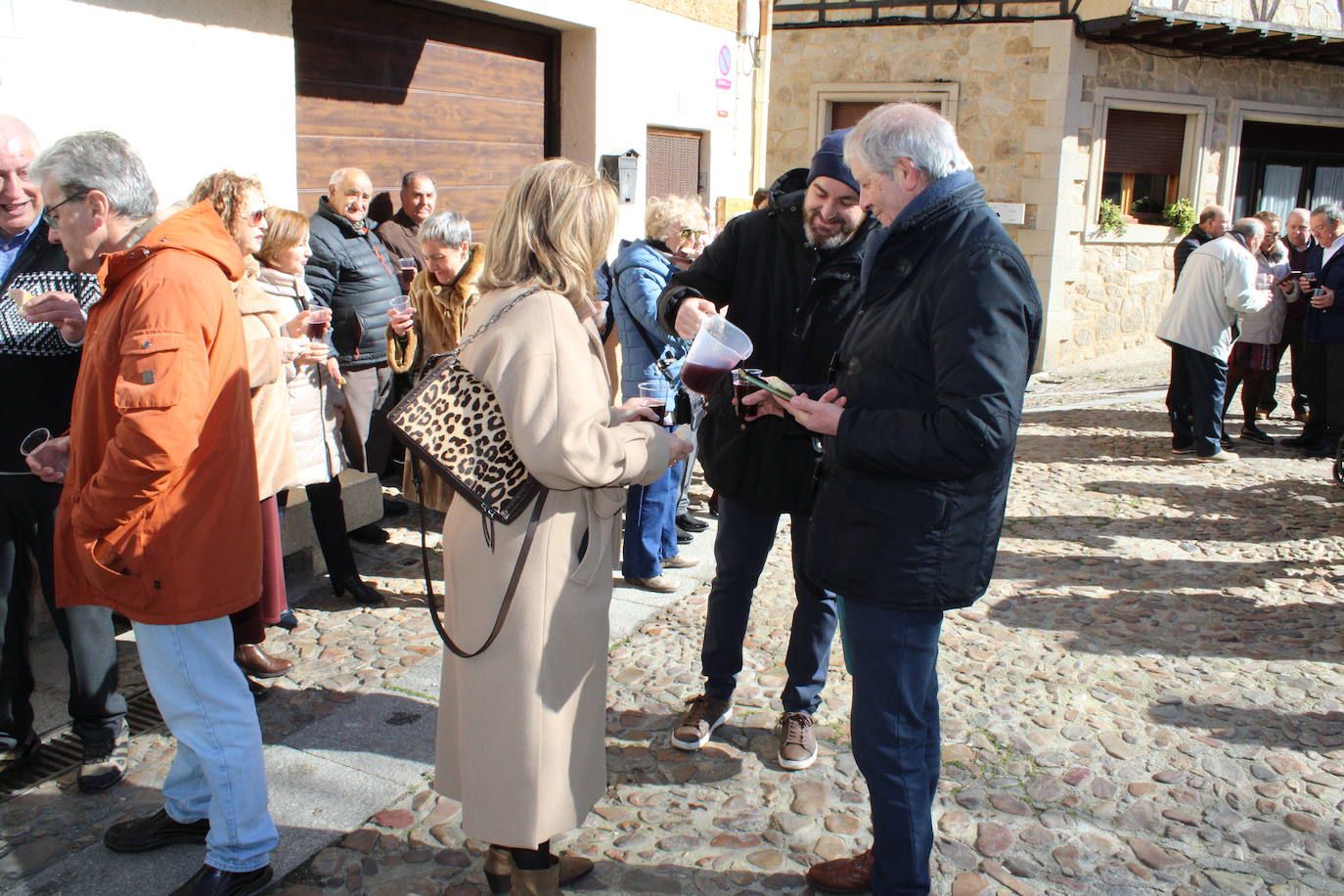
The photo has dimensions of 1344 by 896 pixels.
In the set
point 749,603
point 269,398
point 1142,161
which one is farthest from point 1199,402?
point 1142,161

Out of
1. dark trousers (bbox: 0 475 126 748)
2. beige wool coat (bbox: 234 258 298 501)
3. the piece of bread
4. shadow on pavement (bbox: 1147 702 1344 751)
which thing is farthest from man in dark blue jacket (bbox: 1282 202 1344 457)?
the piece of bread

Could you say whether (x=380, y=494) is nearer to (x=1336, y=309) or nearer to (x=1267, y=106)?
(x=1336, y=309)

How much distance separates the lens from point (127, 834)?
2.93 metres

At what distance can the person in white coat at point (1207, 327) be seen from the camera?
323 inches

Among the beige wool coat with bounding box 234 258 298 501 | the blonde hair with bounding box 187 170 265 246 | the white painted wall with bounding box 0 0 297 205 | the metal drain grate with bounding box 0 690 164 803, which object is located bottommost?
the metal drain grate with bounding box 0 690 164 803

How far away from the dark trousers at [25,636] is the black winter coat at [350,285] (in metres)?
2.03

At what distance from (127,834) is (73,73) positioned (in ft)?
11.6

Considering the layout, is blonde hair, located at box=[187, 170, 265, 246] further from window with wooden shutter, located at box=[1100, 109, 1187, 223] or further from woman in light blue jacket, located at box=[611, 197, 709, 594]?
window with wooden shutter, located at box=[1100, 109, 1187, 223]

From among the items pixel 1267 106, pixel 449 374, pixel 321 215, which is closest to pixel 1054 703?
pixel 449 374

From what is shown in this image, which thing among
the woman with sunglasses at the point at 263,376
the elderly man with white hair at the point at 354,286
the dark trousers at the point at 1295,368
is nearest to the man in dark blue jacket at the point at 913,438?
the woman with sunglasses at the point at 263,376

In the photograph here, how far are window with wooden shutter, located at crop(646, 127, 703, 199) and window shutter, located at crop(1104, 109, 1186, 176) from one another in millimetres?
6891

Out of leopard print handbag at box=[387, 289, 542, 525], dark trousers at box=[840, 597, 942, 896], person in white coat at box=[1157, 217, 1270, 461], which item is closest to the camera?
leopard print handbag at box=[387, 289, 542, 525]

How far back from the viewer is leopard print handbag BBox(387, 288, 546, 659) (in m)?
2.39

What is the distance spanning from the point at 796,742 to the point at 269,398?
2153 mm
